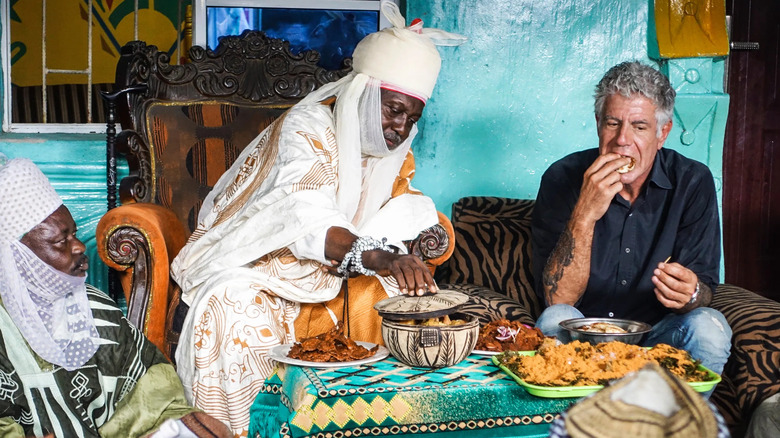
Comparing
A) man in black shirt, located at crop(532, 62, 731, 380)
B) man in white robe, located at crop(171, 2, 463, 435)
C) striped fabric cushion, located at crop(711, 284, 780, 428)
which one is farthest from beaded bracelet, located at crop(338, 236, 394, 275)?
striped fabric cushion, located at crop(711, 284, 780, 428)

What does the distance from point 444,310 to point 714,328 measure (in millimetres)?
999

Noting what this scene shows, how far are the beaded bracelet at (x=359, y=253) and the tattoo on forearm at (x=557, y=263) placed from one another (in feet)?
2.46

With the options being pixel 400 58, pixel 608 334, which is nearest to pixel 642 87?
pixel 400 58

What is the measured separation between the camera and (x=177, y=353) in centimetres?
287

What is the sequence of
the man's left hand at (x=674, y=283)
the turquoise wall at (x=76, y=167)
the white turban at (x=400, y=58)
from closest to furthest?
the man's left hand at (x=674, y=283), the white turban at (x=400, y=58), the turquoise wall at (x=76, y=167)

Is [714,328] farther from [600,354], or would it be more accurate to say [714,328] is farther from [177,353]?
[177,353]

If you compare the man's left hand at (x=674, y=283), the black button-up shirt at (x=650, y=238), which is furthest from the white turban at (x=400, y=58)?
the man's left hand at (x=674, y=283)

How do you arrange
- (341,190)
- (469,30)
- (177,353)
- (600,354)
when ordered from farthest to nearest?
(469,30) → (341,190) → (177,353) → (600,354)

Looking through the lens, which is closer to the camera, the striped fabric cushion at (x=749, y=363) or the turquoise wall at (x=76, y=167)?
the striped fabric cushion at (x=749, y=363)

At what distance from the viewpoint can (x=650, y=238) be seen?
10.00 feet

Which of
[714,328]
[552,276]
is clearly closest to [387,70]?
[552,276]

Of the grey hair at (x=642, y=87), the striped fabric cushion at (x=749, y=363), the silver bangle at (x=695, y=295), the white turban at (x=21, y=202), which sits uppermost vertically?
the grey hair at (x=642, y=87)

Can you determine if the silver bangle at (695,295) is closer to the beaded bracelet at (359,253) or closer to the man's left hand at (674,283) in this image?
the man's left hand at (674,283)

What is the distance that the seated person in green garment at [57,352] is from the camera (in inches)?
81.9
